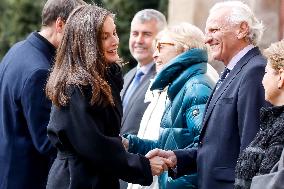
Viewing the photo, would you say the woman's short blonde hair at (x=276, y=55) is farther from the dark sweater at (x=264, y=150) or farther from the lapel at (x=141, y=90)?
the lapel at (x=141, y=90)

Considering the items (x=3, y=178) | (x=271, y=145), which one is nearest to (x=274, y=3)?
(x=3, y=178)

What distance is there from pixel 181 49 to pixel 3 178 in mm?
1652

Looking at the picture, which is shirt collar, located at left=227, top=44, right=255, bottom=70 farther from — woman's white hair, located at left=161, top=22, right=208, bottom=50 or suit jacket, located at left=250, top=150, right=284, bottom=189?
suit jacket, located at left=250, top=150, right=284, bottom=189

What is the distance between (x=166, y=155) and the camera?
669 centimetres

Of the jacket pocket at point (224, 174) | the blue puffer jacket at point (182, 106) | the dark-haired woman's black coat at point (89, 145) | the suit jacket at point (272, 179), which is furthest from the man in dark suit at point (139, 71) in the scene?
the suit jacket at point (272, 179)

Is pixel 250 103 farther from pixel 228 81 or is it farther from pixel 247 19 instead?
pixel 247 19

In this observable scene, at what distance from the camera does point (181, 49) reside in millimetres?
7488

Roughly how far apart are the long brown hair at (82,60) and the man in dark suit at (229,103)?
0.83m

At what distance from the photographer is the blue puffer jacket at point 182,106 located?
6.95 meters

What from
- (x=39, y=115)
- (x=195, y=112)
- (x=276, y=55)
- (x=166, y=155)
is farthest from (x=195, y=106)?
(x=276, y=55)

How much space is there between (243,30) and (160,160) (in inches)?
41.3

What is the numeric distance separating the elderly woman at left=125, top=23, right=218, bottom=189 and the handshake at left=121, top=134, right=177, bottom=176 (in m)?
0.28

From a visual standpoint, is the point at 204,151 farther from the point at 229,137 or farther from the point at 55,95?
the point at 55,95

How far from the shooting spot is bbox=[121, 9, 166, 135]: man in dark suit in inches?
347
